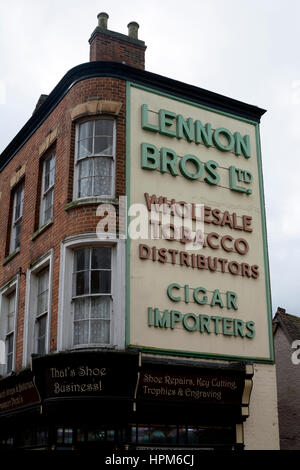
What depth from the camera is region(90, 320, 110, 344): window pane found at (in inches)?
545

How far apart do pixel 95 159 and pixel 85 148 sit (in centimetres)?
40

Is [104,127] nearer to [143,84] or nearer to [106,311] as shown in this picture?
[143,84]

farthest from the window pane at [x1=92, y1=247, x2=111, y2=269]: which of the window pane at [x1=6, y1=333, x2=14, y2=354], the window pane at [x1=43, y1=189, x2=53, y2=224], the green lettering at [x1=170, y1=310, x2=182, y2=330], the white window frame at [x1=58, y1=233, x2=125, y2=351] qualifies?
the window pane at [x1=6, y1=333, x2=14, y2=354]

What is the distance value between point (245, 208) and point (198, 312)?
122 inches

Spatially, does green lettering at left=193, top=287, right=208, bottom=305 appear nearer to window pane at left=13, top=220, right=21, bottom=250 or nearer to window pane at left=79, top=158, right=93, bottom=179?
window pane at left=79, top=158, right=93, bottom=179

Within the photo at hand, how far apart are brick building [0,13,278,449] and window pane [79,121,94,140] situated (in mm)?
29

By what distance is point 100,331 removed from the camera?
548 inches

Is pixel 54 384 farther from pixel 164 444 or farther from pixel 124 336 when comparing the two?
pixel 164 444

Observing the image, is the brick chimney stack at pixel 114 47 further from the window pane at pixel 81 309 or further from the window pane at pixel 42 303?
the window pane at pixel 81 309

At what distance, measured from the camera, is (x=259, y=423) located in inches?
576

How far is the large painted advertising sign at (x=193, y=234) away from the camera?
1438cm

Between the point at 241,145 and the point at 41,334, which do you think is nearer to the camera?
the point at 41,334

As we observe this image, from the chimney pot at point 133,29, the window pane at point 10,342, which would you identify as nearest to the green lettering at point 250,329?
the window pane at point 10,342

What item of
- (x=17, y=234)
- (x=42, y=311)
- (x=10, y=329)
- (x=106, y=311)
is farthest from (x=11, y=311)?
(x=106, y=311)
